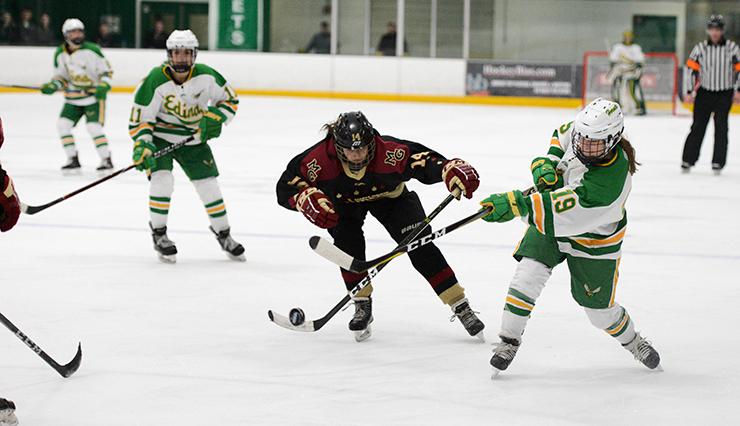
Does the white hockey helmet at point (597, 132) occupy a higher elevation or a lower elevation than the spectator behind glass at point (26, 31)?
lower

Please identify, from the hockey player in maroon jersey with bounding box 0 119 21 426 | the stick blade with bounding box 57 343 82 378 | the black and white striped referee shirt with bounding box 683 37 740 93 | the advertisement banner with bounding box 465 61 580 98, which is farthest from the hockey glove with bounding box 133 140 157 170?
the advertisement banner with bounding box 465 61 580 98

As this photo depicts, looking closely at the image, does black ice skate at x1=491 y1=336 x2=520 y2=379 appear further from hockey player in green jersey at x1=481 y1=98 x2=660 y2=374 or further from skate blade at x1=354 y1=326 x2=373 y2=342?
skate blade at x1=354 y1=326 x2=373 y2=342

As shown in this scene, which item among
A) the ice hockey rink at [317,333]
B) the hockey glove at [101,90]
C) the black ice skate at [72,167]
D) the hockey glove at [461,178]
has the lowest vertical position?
the ice hockey rink at [317,333]

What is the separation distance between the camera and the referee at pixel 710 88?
7418 mm

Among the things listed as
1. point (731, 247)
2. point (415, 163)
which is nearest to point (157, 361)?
point (415, 163)

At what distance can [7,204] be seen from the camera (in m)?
2.37

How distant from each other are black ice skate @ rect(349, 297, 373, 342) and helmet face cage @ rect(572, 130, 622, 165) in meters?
0.90

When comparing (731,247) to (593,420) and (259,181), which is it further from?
(259,181)

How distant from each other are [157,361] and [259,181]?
3.86m

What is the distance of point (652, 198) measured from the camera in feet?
20.8

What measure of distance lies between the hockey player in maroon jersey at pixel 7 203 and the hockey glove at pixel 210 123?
6.40ft

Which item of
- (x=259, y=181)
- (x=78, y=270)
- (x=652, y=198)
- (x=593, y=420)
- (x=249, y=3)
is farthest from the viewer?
(x=249, y=3)

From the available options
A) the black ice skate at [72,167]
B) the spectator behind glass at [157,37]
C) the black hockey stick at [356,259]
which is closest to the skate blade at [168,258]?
the black hockey stick at [356,259]

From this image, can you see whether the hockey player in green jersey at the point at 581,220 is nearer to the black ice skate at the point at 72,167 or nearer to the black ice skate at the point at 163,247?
the black ice skate at the point at 163,247
